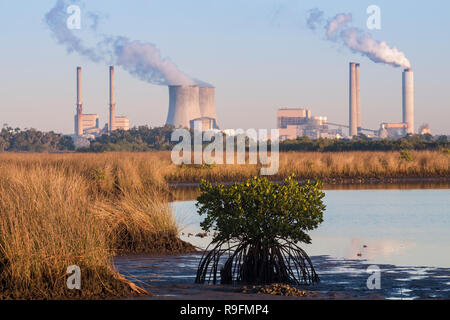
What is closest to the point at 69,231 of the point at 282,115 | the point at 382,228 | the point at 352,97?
the point at 382,228

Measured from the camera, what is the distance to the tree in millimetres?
10812

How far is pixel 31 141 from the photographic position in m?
97.8

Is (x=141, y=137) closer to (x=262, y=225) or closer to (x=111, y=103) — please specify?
(x=111, y=103)

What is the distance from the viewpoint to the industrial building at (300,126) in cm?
17491

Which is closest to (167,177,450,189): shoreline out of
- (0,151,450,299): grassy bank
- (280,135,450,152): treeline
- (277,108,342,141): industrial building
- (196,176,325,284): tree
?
(0,151,450,299): grassy bank

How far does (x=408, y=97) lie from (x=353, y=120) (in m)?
15.4

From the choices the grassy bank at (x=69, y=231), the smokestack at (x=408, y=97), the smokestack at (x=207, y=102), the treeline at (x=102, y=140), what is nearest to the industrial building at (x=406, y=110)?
the smokestack at (x=408, y=97)

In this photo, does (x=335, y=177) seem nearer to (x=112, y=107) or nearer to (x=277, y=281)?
(x=277, y=281)

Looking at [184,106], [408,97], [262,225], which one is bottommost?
[262,225]

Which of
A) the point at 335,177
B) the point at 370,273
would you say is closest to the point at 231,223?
the point at 370,273

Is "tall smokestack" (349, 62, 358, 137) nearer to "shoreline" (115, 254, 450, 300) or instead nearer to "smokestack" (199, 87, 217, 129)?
"smokestack" (199, 87, 217, 129)

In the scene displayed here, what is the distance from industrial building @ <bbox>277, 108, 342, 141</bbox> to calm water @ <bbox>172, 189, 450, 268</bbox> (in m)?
145

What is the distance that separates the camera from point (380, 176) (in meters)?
38.9

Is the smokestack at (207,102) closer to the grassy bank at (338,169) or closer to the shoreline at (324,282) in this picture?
the grassy bank at (338,169)
